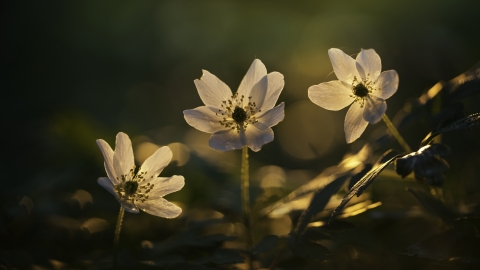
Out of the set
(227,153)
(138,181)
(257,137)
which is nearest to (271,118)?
(257,137)

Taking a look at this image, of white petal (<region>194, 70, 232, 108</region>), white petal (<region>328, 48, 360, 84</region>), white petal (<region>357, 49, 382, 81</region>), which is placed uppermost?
white petal (<region>194, 70, 232, 108</region>)

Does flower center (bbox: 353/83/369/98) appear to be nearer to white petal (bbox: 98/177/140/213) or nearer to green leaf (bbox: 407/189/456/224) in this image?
green leaf (bbox: 407/189/456/224)

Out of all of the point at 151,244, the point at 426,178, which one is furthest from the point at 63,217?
the point at 426,178

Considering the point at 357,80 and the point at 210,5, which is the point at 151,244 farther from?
the point at 210,5

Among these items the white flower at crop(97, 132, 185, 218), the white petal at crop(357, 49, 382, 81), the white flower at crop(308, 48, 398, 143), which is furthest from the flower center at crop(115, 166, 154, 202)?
the white petal at crop(357, 49, 382, 81)

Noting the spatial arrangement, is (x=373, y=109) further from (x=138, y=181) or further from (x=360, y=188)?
(x=138, y=181)
